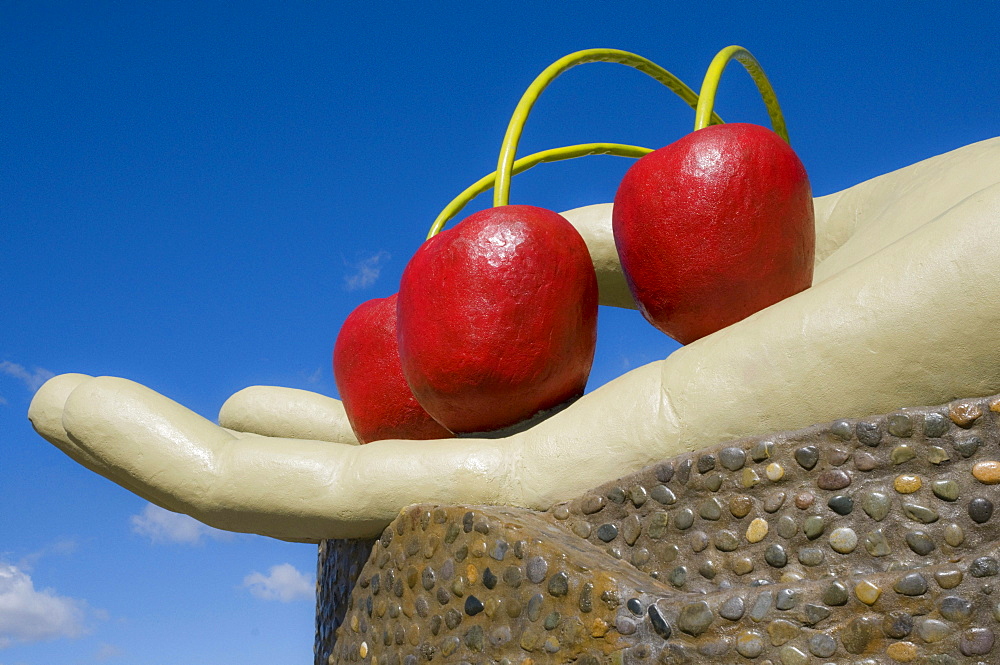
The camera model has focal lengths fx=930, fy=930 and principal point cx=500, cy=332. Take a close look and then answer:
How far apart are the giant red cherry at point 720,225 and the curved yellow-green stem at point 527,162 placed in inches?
36.9

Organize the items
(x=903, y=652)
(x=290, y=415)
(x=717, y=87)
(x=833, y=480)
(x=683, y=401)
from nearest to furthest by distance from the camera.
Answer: (x=903, y=652) < (x=833, y=480) < (x=683, y=401) < (x=717, y=87) < (x=290, y=415)

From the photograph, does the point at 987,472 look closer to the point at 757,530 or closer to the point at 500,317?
the point at 757,530

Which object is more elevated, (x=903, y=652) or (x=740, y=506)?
(x=740, y=506)

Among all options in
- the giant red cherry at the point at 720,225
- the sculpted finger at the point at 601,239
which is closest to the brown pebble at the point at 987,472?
the giant red cherry at the point at 720,225

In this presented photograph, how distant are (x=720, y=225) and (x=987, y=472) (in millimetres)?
1420

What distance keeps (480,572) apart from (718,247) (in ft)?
5.28

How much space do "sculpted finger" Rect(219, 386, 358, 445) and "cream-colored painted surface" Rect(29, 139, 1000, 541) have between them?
1.41m

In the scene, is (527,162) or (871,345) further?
(527,162)

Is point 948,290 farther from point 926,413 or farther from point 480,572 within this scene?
point 480,572

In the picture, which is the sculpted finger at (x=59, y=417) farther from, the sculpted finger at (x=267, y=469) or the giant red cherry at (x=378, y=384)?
the giant red cherry at (x=378, y=384)

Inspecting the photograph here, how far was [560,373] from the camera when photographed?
4141 mm

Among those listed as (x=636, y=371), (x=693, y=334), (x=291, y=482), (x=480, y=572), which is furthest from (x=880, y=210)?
(x=291, y=482)

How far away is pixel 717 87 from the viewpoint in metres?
4.43

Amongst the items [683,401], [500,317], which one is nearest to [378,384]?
[500,317]
